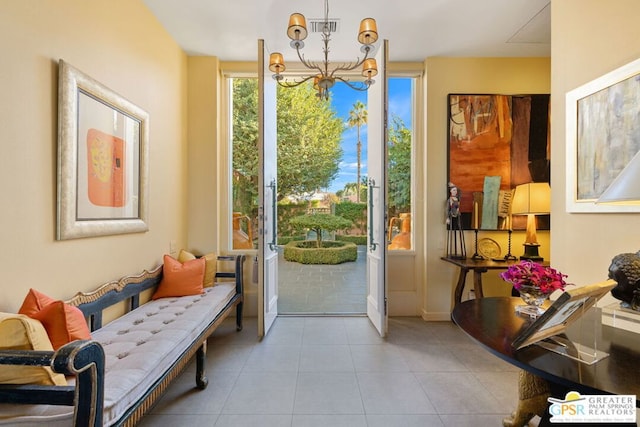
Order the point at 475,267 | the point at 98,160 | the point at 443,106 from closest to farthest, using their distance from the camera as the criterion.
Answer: the point at 98,160, the point at 475,267, the point at 443,106

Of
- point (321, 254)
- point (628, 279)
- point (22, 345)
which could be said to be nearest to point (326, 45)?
point (628, 279)

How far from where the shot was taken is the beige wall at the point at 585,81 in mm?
1761

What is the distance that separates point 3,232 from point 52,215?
0.99 feet

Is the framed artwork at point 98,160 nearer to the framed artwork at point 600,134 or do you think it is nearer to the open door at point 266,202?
the open door at point 266,202

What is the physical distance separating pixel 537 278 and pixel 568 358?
0.53 metres

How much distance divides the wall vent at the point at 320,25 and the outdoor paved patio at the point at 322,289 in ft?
10.8

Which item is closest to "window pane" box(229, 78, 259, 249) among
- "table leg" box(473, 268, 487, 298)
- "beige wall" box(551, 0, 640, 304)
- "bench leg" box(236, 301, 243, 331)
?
"bench leg" box(236, 301, 243, 331)

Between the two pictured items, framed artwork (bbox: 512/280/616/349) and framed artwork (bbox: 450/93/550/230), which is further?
framed artwork (bbox: 450/93/550/230)

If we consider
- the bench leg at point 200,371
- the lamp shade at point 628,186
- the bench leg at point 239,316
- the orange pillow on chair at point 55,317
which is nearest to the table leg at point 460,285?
the lamp shade at point 628,186

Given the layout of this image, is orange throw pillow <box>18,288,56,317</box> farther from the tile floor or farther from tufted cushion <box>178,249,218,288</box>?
tufted cushion <box>178,249,218,288</box>

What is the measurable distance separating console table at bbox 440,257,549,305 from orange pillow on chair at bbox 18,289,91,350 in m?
3.23

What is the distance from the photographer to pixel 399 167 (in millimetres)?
4008

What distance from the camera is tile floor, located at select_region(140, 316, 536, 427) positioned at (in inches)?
77.1

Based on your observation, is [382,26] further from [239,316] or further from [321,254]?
[321,254]
